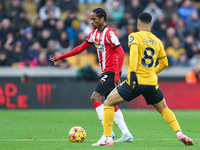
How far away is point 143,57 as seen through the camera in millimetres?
6207

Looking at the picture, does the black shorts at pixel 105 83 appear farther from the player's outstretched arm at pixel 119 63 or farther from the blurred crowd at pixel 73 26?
the blurred crowd at pixel 73 26

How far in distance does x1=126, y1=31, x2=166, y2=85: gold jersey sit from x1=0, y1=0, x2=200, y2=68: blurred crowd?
33.5 ft

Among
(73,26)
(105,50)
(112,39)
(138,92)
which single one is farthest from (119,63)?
(73,26)

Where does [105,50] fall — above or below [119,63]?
above

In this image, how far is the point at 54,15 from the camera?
59.3 feet

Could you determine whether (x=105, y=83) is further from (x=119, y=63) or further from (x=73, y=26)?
(x=73, y=26)

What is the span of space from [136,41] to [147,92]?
2.72 ft

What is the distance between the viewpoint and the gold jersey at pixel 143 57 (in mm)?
6090

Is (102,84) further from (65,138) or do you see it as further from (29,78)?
(29,78)

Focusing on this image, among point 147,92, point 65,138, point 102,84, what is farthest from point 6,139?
point 147,92

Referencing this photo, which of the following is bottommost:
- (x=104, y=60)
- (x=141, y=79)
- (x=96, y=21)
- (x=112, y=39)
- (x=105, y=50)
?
(x=141, y=79)

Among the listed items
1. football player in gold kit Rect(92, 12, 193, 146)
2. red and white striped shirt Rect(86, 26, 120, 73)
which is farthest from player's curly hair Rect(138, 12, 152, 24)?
red and white striped shirt Rect(86, 26, 120, 73)

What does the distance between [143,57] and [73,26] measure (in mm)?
11672

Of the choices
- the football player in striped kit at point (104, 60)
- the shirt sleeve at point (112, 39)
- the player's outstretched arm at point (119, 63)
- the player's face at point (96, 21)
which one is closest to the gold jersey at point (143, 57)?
the player's outstretched arm at point (119, 63)
